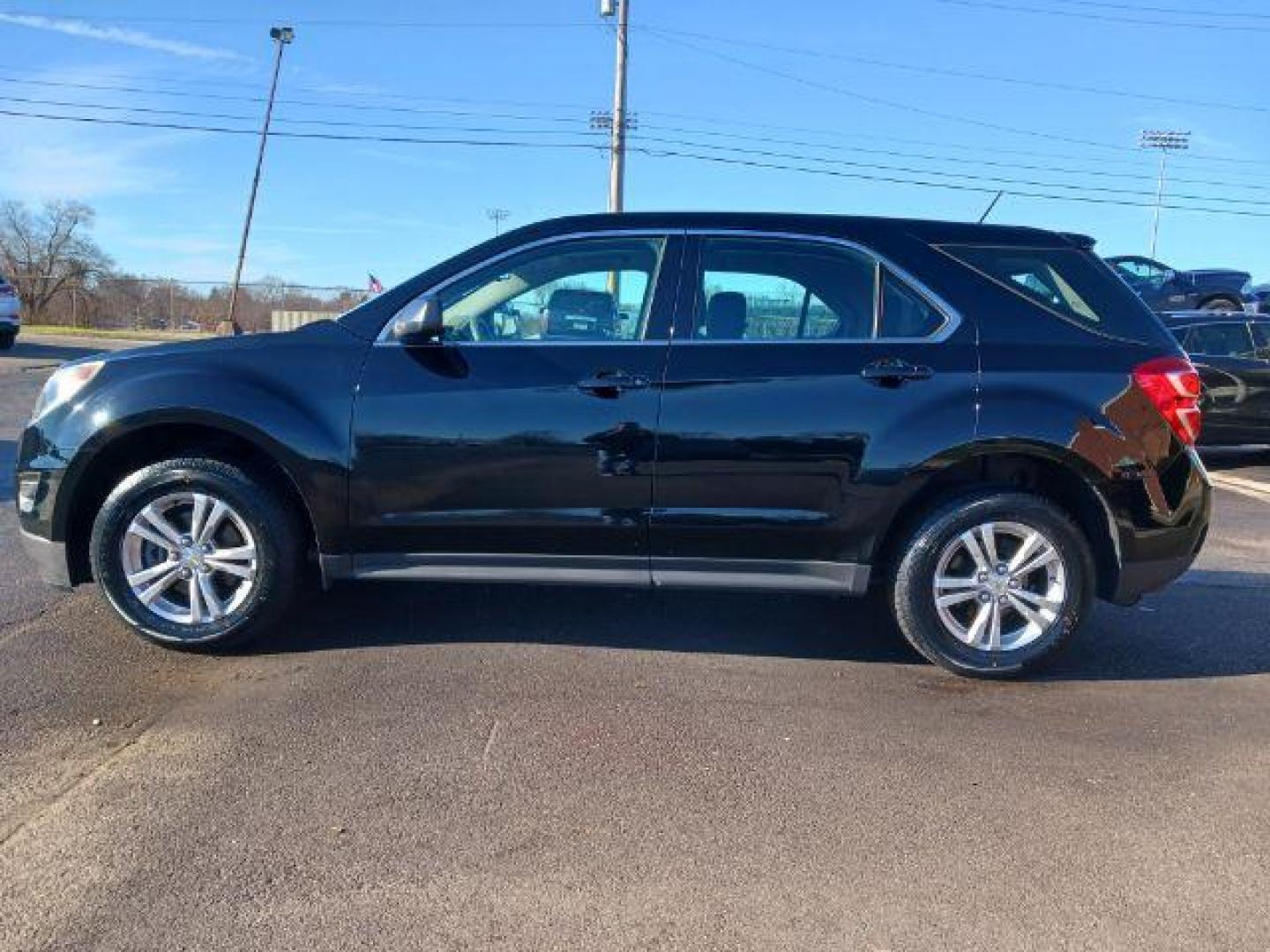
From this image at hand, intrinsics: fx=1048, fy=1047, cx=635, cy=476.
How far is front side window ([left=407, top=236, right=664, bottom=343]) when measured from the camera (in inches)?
172

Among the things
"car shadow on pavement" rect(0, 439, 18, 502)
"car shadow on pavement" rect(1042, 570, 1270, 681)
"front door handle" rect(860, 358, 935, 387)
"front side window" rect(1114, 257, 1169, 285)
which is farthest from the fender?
"front side window" rect(1114, 257, 1169, 285)

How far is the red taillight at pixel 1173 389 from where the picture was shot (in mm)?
4211

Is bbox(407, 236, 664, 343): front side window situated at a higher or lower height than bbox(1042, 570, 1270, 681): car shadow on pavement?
higher

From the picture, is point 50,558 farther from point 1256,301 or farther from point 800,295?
point 1256,301

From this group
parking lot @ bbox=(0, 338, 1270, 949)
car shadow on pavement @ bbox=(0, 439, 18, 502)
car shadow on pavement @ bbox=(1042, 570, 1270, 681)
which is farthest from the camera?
car shadow on pavement @ bbox=(0, 439, 18, 502)

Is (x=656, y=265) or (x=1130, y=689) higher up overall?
(x=656, y=265)

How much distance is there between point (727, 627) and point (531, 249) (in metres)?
1.98

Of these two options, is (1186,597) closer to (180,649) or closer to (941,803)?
(941,803)

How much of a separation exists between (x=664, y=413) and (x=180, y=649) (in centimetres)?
227

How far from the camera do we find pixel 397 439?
4223 millimetres

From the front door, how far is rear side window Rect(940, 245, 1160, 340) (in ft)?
4.46

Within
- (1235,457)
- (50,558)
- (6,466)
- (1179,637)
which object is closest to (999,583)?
(1179,637)

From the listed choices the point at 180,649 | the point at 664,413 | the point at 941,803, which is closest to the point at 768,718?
the point at 941,803

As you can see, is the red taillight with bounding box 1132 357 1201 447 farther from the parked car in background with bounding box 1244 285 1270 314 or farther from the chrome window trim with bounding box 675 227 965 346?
the parked car in background with bounding box 1244 285 1270 314
